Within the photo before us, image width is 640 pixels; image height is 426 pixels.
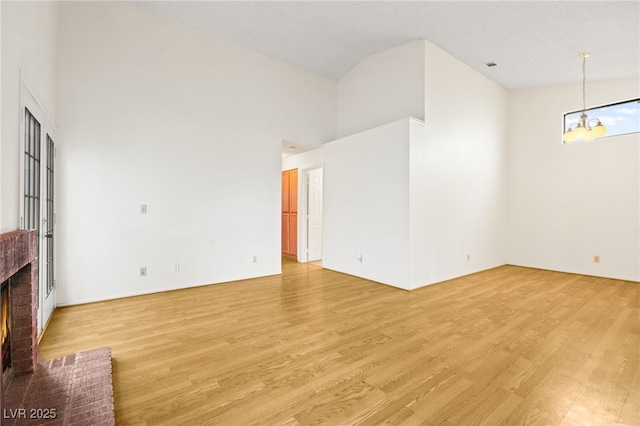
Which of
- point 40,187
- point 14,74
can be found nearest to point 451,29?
point 14,74

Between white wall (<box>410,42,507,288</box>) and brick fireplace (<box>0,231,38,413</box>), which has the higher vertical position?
white wall (<box>410,42,507,288</box>)

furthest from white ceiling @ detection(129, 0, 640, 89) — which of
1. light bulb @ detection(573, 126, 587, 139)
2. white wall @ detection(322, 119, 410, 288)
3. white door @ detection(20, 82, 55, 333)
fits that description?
white door @ detection(20, 82, 55, 333)

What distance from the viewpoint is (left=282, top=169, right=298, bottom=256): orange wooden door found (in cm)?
720

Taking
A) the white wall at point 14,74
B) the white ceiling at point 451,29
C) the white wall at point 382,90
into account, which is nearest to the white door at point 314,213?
the white wall at point 382,90

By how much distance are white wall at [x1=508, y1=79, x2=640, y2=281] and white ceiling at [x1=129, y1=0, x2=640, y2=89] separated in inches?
28.0

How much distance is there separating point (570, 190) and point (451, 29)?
4021mm

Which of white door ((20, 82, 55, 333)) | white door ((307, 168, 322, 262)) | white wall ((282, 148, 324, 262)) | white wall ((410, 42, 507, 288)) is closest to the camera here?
white door ((20, 82, 55, 333))

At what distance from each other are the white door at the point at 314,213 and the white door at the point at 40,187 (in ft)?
14.7

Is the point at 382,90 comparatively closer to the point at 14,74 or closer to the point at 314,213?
the point at 314,213

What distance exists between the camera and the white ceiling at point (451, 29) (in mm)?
3734

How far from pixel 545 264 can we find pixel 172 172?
723 centimetres

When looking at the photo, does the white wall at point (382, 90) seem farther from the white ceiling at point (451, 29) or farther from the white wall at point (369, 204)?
the white wall at point (369, 204)

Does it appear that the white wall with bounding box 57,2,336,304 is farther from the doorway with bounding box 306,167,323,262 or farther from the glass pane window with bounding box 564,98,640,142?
the glass pane window with bounding box 564,98,640,142

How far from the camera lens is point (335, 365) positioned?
2217mm
